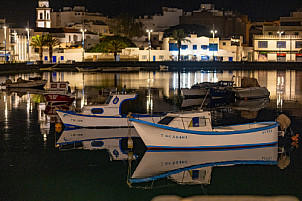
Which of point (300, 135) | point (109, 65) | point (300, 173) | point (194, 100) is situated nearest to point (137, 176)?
point (300, 173)

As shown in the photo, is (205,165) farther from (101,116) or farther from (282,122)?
(101,116)

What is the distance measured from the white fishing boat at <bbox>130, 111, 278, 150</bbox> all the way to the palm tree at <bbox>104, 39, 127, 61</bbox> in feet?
326

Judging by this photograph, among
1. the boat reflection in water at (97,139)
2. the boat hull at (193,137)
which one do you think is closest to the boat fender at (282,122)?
the boat hull at (193,137)

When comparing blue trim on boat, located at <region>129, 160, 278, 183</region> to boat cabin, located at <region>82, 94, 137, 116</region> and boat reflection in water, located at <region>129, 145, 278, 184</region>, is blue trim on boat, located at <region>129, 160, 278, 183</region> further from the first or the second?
boat cabin, located at <region>82, 94, 137, 116</region>

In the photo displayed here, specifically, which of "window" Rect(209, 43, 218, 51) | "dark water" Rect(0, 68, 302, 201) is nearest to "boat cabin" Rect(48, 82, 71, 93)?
"dark water" Rect(0, 68, 302, 201)

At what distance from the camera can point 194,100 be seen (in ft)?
152

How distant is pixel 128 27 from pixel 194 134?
148 m

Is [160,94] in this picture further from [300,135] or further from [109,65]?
[109,65]

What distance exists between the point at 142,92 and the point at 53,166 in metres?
32.0

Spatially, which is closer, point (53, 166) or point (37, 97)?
point (53, 166)

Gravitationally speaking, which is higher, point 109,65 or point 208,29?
point 208,29

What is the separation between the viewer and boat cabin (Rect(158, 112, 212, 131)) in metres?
21.2

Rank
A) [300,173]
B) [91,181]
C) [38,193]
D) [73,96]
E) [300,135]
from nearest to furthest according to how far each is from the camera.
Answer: [38,193] < [91,181] < [300,173] < [300,135] < [73,96]

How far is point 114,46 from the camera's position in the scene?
120000mm
